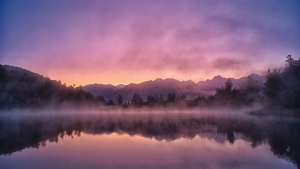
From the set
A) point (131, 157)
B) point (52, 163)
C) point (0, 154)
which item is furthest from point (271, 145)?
point (0, 154)

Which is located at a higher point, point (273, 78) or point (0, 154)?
point (273, 78)

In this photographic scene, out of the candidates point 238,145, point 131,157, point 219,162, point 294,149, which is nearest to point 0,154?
point 131,157

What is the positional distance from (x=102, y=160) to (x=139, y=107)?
171 metres

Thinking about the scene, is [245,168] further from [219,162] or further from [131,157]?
[131,157]

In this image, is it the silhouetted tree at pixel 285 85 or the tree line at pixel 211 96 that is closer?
the silhouetted tree at pixel 285 85

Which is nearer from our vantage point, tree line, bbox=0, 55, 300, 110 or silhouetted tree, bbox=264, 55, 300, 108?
silhouetted tree, bbox=264, 55, 300, 108

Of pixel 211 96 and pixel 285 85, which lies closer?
pixel 285 85

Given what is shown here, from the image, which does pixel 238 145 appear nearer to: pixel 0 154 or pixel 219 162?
pixel 219 162

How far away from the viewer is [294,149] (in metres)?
26.4

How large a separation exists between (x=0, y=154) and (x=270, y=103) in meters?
84.4

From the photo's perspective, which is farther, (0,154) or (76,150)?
(76,150)

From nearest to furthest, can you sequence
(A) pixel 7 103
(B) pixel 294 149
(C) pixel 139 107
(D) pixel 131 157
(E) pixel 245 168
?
(E) pixel 245 168 < (D) pixel 131 157 < (B) pixel 294 149 < (A) pixel 7 103 < (C) pixel 139 107

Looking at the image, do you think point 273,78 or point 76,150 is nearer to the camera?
point 76,150

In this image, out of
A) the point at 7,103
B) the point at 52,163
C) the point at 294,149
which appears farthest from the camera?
the point at 7,103
